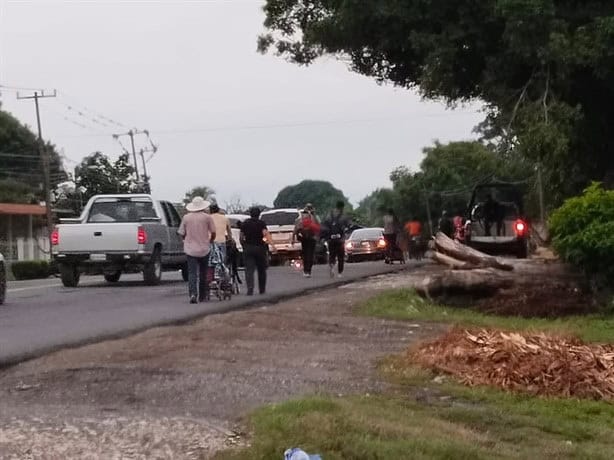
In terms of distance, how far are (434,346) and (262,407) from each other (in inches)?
137

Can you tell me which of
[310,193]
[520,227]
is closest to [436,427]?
[520,227]

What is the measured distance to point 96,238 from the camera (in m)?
24.5

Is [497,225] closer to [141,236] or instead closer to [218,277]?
[141,236]

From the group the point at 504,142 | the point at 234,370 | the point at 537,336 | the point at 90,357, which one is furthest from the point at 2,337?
the point at 504,142

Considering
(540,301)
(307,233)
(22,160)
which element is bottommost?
Result: (540,301)

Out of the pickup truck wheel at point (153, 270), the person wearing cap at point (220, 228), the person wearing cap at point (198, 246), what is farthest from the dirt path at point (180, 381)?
the pickup truck wheel at point (153, 270)

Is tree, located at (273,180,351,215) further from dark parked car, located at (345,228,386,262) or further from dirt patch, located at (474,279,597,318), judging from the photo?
dirt patch, located at (474,279,597,318)

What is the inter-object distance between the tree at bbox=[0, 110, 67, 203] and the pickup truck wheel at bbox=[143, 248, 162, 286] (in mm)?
51221

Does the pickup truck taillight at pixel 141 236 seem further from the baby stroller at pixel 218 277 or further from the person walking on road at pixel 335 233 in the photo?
the baby stroller at pixel 218 277

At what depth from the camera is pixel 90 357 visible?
11.2m

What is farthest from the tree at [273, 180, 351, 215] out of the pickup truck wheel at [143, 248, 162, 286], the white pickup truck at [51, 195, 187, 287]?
the pickup truck wheel at [143, 248, 162, 286]

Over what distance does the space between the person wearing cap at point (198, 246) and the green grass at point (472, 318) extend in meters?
2.81

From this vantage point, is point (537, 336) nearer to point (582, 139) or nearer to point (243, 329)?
point (243, 329)

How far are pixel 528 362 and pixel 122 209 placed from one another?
17721 mm
